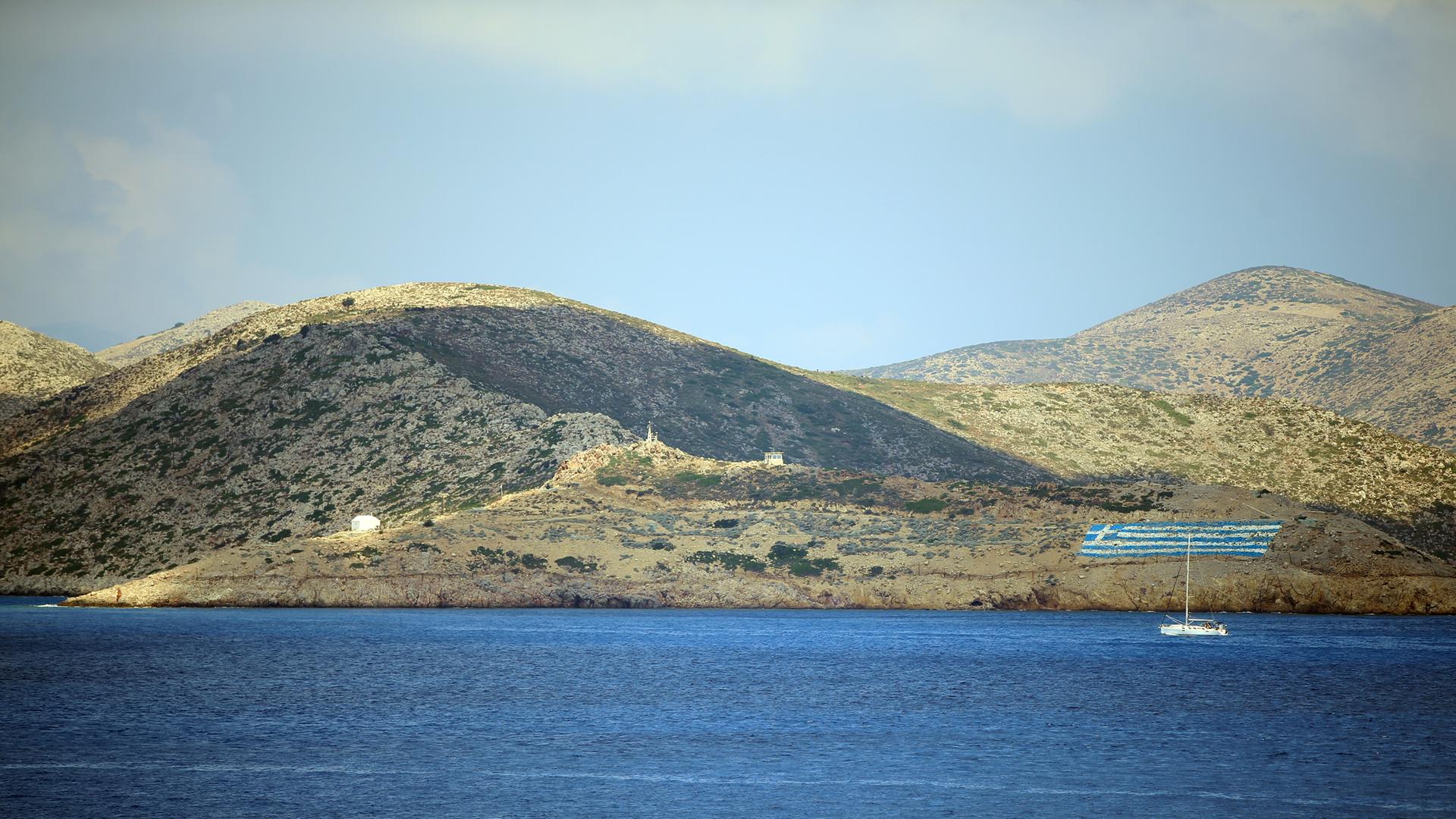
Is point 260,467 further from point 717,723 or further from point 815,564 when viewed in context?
point 717,723

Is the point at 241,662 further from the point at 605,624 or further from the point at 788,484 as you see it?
the point at 788,484

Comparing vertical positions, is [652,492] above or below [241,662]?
above

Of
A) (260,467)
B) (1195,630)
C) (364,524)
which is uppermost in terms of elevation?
(260,467)

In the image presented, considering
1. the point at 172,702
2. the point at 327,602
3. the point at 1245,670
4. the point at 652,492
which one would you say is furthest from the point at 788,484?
the point at 172,702

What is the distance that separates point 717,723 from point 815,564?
79758 millimetres

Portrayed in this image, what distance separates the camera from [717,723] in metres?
62.8

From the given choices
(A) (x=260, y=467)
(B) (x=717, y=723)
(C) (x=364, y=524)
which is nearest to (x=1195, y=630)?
(B) (x=717, y=723)

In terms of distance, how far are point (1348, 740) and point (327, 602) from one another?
104172mm

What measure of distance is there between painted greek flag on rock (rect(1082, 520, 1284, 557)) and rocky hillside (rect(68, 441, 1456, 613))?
110 centimetres

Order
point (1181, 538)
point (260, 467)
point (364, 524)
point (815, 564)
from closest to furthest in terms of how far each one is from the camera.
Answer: point (1181, 538)
point (815, 564)
point (364, 524)
point (260, 467)

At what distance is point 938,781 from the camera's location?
48125 millimetres

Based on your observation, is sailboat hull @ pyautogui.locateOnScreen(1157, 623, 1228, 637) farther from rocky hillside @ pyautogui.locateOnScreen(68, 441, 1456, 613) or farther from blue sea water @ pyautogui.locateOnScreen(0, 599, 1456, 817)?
rocky hillside @ pyautogui.locateOnScreen(68, 441, 1456, 613)

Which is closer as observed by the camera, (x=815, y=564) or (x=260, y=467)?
(x=815, y=564)

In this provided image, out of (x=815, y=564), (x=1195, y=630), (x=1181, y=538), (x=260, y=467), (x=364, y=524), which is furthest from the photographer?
(x=260, y=467)
